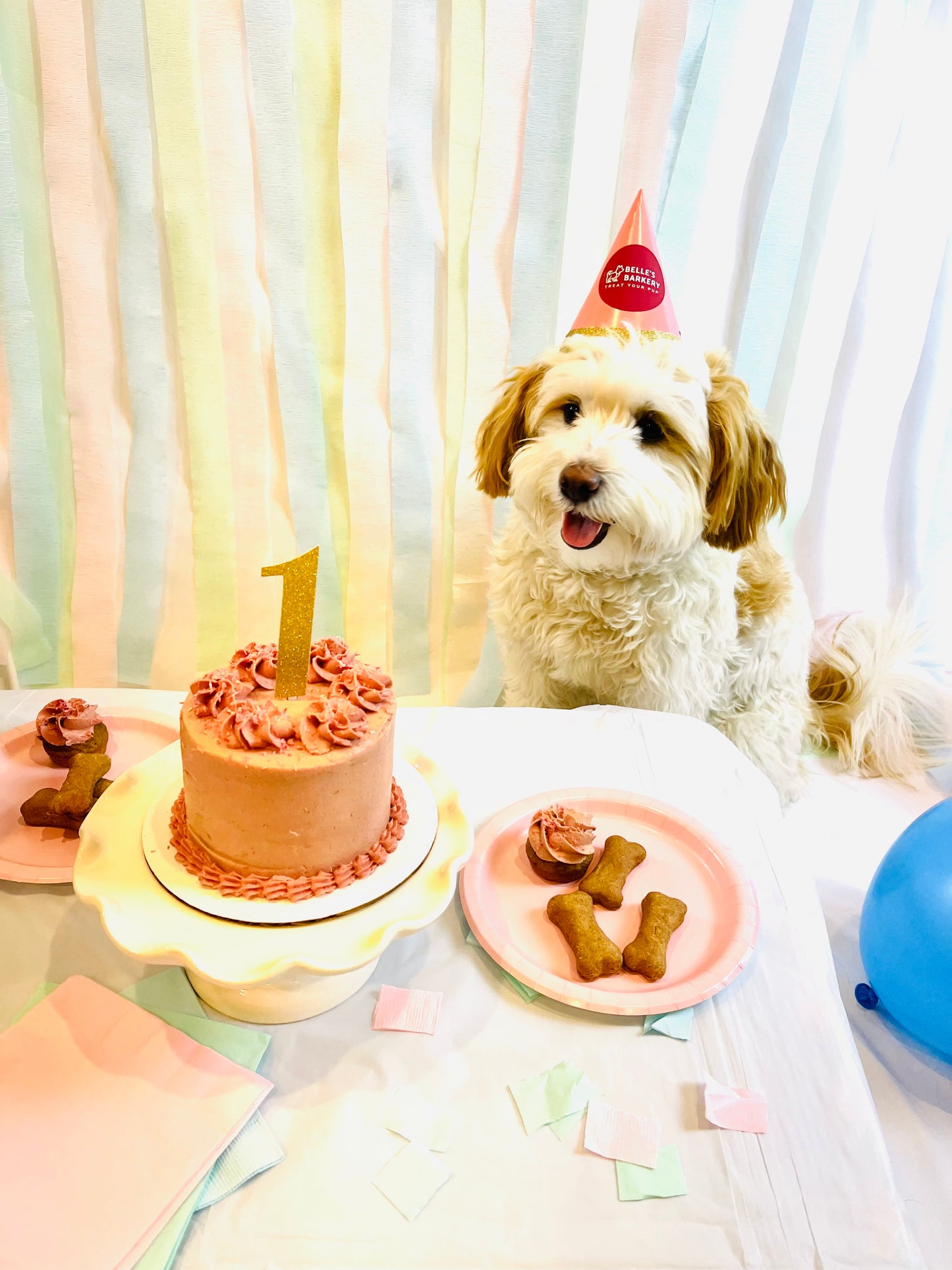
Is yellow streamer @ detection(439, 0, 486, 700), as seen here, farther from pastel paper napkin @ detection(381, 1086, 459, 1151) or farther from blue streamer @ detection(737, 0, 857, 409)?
pastel paper napkin @ detection(381, 1086, 459, 1151)

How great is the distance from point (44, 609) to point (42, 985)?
4.16 feet

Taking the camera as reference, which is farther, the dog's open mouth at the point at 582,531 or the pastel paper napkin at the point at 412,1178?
the dog's open mouth at the point at 582,531

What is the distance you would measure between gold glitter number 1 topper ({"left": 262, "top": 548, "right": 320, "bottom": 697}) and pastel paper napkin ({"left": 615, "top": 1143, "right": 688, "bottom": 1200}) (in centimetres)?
54

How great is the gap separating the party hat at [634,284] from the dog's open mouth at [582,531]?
31 centimetres

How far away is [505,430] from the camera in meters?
1.46

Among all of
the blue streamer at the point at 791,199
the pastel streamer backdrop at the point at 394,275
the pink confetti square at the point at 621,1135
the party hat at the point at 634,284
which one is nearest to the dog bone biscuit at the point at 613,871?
the pink confetti square at the point at 621,1135

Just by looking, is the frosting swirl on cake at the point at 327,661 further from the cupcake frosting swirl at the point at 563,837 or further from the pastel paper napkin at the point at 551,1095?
the pastel paper napkin at the point at 551,1095

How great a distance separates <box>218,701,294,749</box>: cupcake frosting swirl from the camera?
0.80m

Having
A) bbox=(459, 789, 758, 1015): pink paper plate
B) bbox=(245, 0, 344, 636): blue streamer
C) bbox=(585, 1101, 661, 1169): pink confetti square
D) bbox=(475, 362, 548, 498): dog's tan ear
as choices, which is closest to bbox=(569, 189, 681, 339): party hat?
bbox=(475, 362, 548, 498): dog's tan ear

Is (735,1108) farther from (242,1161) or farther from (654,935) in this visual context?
(242,1161)

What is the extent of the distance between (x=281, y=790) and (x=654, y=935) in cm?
46

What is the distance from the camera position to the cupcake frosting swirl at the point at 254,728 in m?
0.80

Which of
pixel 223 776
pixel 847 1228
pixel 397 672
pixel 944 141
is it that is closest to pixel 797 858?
pixel 847 1228

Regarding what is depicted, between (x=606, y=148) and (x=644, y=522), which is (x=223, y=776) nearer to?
(x=644, y=522)
